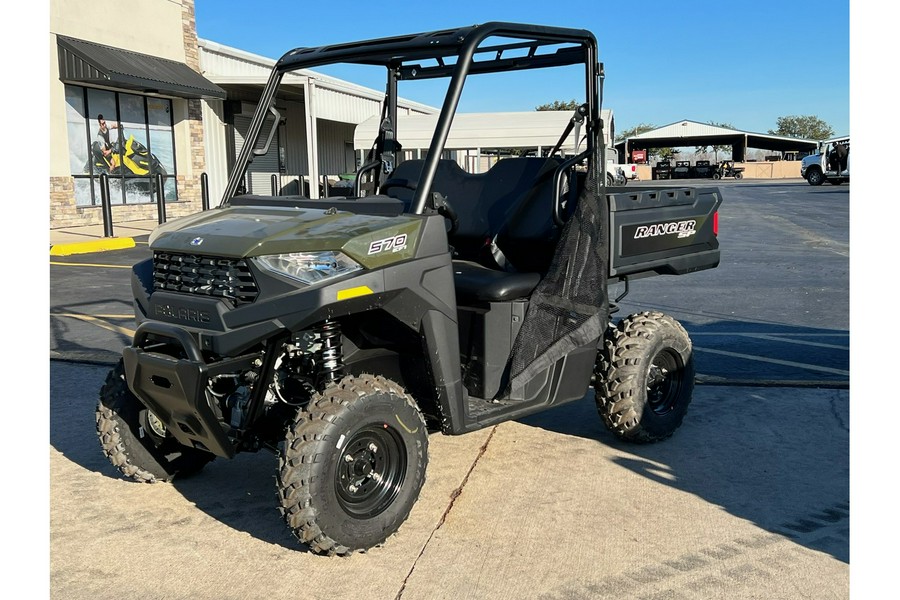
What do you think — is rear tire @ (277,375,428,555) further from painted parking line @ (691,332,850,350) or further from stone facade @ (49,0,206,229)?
stone facade @ (49,0,206,229)

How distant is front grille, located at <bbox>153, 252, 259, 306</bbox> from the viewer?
3.55 m

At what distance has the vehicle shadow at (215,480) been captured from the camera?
13.3ft

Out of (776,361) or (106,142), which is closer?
(776,361)

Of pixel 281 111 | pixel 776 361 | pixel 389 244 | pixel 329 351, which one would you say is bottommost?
pixel 776 361

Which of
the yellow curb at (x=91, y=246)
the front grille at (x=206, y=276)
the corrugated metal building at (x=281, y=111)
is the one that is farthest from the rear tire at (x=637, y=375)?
the corrugated metal building at (x=281, y=111)

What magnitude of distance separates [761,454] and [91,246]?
13.2 meters

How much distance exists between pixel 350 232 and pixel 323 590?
1.41 m

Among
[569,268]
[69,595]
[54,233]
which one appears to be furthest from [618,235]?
[54,233]

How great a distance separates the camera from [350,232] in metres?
3.65

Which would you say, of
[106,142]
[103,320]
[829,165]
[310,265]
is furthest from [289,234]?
[829,165]

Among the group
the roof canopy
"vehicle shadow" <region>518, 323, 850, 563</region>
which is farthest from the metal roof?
"vehicle shadow" <region>518, 323, 850, 563</region>

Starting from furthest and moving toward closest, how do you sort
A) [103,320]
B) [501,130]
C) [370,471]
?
1. [501,130]
2. [103,320]
3. [370,471]

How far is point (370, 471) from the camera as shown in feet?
12.5

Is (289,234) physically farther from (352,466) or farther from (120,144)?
(120,144)
